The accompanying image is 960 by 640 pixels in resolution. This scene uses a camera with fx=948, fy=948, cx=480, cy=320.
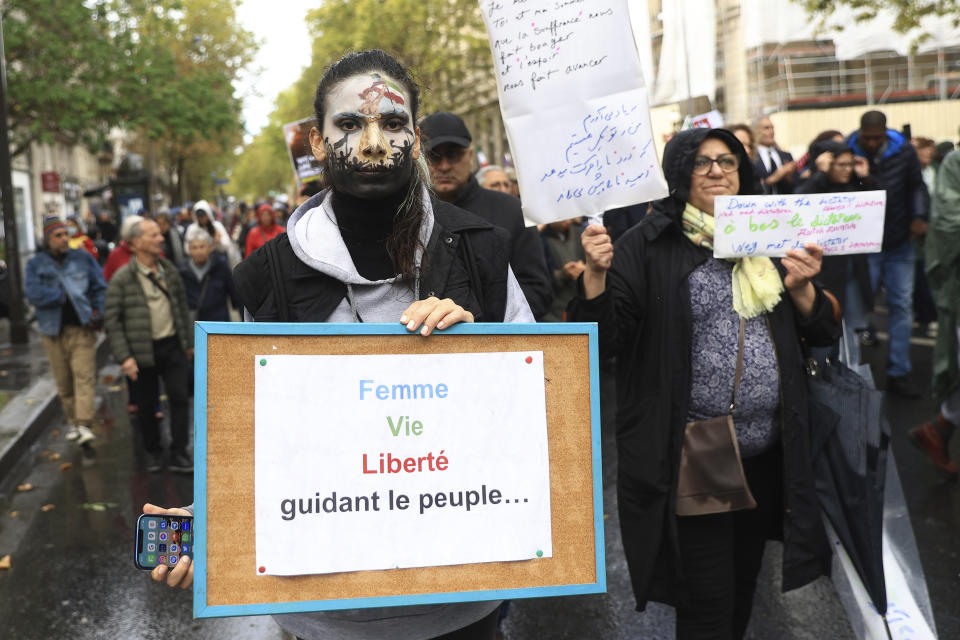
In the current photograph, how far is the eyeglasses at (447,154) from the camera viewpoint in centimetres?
447

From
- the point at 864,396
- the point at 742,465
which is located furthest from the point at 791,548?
the point at 864,396

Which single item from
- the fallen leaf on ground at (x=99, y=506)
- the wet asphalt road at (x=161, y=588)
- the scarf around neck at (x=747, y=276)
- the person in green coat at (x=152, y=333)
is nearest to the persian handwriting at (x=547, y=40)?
the scarf around neck at (x=747, y=276)

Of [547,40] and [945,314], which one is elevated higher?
[547,40]

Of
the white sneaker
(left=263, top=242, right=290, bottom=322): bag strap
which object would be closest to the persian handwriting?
(left=263, top=242, right=290, bottom=322): bag strap

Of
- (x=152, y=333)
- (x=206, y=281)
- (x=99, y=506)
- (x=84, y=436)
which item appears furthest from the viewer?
(x=206, y=281)

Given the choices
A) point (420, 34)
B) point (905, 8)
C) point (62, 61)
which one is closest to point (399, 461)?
point (905, 8)

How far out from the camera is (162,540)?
79.4 inches

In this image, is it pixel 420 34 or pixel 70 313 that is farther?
pixel 420 34

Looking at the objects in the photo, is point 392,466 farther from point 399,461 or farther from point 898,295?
point 898,295

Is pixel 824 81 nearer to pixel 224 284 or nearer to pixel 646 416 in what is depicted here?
pixel 224 284

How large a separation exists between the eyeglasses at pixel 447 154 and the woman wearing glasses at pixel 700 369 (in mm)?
1537

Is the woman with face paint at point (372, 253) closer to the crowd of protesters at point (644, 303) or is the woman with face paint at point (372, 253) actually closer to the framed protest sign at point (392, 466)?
the crowd of protesters at point (644, 303)

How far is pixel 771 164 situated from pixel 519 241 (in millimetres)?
6127

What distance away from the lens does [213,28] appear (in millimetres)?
40500
